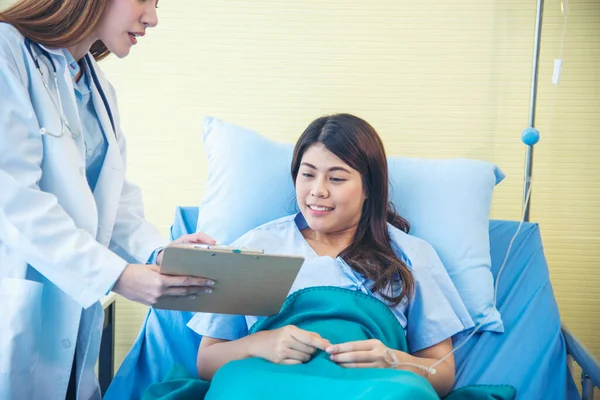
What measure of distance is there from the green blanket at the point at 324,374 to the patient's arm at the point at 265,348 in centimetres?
3

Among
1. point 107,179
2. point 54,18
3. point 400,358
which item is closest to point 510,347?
point 400,358


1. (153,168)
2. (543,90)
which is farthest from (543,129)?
(153,168)

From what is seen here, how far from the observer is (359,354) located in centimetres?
152

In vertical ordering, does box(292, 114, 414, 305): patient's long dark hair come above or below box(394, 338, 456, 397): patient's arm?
above

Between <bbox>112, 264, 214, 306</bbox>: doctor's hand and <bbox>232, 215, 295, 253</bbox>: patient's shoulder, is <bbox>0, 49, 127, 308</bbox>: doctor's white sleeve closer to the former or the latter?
<bbox>112, 264, 214, 306</bbox>: doctor's hand

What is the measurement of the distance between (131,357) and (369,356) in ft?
2.32

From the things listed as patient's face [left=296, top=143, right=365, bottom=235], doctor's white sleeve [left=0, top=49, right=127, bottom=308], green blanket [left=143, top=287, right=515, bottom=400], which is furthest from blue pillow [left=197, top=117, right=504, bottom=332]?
doctor's white sleeve [left=0, top=49, right=127, bottom=308]

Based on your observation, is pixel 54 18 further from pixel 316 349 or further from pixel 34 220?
pixel 316 349

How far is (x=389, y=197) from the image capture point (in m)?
2.13

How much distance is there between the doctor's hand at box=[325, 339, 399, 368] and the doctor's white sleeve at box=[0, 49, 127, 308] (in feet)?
1.57

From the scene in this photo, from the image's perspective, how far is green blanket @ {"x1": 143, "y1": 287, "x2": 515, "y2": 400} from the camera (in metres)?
1.33

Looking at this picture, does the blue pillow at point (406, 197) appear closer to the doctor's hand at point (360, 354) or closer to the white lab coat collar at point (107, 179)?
the white lab coat collar at point (107, 179)

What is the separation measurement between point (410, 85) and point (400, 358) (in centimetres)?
130

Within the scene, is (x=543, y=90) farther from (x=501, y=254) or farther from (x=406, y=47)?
(x=501, y=254)
